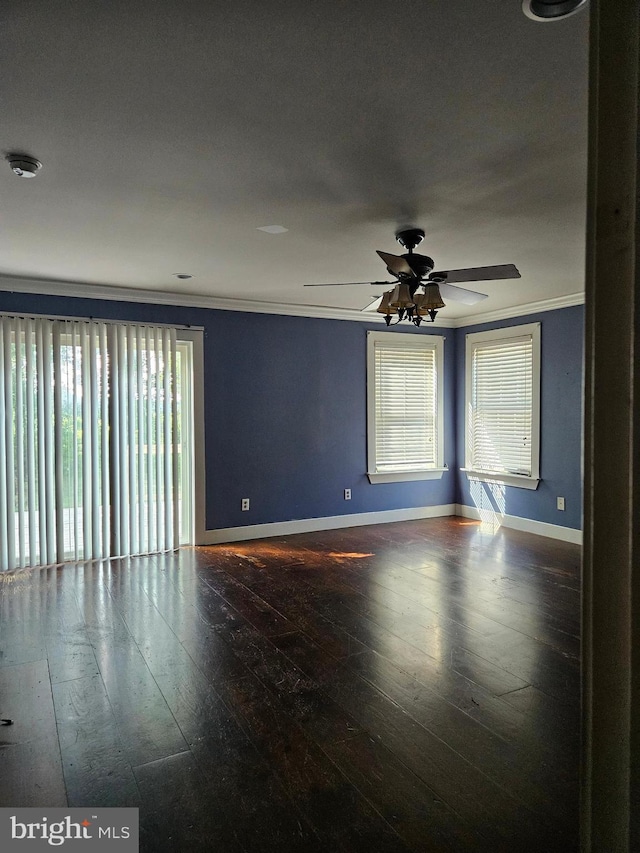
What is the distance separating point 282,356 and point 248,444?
3.33 feet

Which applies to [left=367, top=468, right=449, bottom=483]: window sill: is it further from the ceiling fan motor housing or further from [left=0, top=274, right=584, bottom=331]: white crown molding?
the ceiling fan motor housing

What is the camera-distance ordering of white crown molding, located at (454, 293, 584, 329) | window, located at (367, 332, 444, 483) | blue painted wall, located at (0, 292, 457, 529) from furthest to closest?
window, located at (367, 332, 444, 483) < blue painted wall, located at (0, 292, 457, 529) < white crown molding, located at (454, 293, 584, 329)

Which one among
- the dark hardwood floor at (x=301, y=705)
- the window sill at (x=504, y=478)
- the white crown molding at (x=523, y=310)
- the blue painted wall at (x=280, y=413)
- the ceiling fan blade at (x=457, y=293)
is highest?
the white crown molding at (x=523, y=310)

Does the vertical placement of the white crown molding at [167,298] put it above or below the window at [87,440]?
above

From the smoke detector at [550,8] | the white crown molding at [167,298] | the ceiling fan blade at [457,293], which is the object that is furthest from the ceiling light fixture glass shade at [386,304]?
the white crown molding at [167,298]

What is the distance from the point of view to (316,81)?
1903 millimetres

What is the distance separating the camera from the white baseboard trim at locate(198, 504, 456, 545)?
5750 mm

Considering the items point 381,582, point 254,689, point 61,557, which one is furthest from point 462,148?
point 61,557

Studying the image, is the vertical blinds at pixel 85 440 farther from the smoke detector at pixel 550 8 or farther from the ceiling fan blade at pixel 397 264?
the smoke detector at pixel 550 8

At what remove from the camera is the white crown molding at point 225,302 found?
16.0 feet

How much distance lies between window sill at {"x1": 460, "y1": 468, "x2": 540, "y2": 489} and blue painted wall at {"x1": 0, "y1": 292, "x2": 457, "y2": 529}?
0.86 meters

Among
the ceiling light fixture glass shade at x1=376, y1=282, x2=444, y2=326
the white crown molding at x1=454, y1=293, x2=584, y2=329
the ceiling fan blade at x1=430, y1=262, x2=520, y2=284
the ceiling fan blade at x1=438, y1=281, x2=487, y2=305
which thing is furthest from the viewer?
the white crown molding at x1=454, y1=293, x2=584, y2=329

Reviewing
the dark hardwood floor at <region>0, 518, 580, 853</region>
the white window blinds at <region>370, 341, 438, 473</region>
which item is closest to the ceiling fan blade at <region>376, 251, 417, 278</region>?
the dark hardwood floor at <region>0, 518, 580, 853</region>

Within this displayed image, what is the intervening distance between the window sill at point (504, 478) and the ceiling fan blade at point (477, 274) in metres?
3.30
